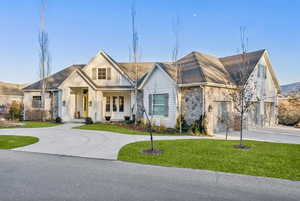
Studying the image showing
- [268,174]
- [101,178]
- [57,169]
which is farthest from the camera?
[57,169]

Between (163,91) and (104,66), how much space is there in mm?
8816

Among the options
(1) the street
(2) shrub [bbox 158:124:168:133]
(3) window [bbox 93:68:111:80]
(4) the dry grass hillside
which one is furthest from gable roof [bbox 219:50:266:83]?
(1) the street

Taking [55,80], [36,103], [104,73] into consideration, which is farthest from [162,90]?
[36,103]

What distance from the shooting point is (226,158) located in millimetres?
6762

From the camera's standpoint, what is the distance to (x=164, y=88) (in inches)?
607

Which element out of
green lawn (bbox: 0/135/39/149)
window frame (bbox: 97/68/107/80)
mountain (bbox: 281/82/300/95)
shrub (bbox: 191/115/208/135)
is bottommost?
green lawn (bbox: 0/135/39/149)

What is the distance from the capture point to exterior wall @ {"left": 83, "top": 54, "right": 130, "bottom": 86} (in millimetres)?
20406

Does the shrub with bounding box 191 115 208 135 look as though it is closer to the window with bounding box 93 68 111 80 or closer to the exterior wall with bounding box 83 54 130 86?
the exterior wall with bounding box 83 54 130 86

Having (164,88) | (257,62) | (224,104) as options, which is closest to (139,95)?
(164,88)

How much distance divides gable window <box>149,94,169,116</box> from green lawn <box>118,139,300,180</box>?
6675 millimetres

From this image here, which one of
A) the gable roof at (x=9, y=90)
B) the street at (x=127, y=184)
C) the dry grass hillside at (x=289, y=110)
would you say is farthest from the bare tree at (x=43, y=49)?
the dry grass hillside at (x=289, y=110)

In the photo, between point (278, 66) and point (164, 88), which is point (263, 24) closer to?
point (278, 66)

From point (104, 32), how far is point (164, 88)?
1050cm

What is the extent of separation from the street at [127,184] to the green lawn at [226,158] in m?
0.52
